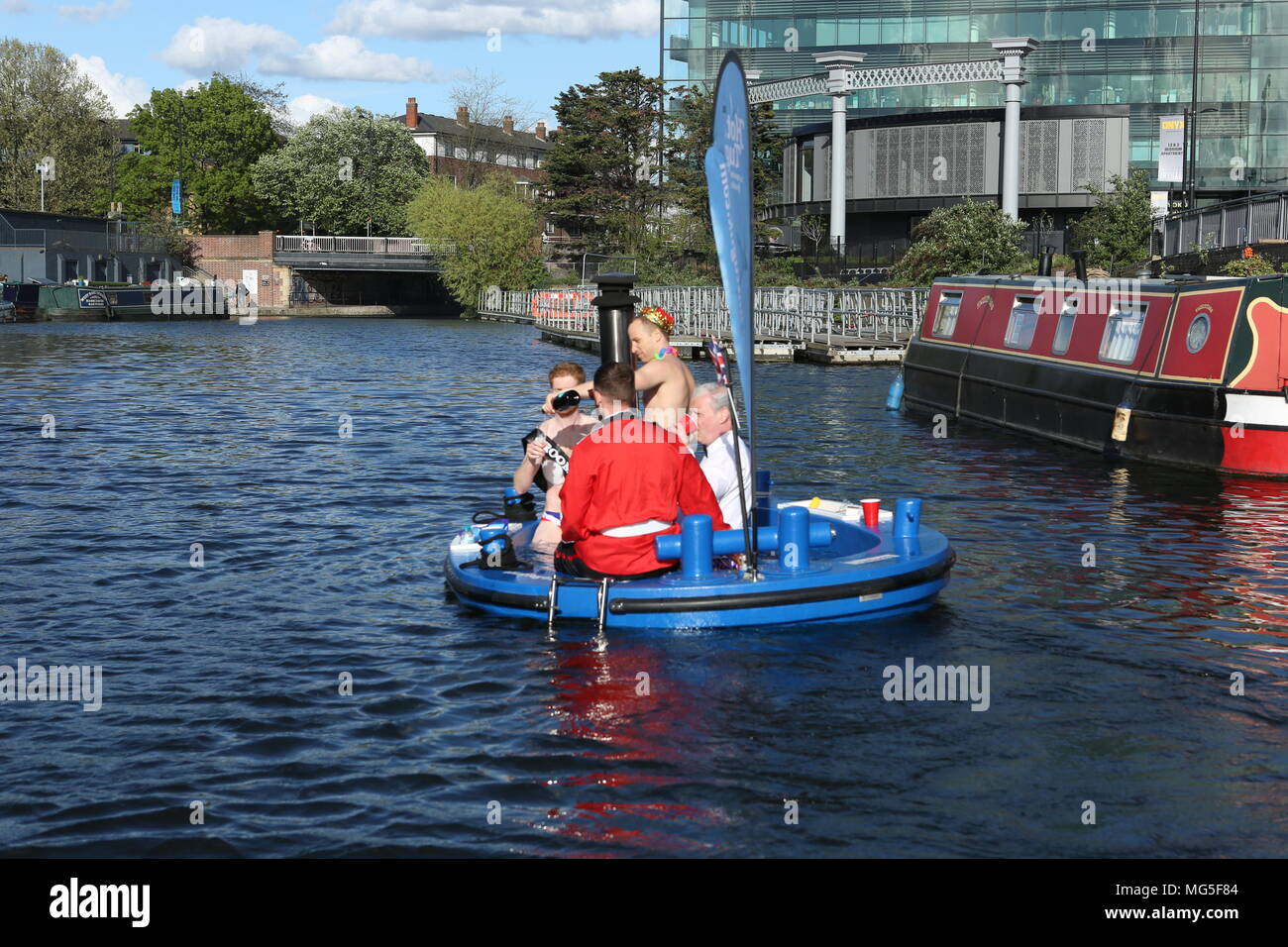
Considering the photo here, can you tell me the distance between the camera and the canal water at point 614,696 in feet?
24.0

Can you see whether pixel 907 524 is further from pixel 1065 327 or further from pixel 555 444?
pixel 1065 327

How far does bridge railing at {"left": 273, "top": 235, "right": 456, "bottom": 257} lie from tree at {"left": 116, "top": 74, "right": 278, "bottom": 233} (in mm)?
9096

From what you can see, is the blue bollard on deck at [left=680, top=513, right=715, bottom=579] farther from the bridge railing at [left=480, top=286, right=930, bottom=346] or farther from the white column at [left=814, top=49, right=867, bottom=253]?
the white column at [left=814, top=49, right=867, bottom=253]

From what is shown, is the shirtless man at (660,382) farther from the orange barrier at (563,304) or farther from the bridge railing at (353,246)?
the bridge railing at (353,246)

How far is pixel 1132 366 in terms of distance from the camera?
20.2 metres

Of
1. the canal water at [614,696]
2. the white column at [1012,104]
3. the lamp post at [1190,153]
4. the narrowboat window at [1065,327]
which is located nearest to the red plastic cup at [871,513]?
the canal water at [614,696]

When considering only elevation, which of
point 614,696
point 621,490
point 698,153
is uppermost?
point 698,153

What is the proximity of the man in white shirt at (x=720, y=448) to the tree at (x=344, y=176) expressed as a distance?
87825 mm

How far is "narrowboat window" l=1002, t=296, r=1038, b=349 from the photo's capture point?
23.9 meters

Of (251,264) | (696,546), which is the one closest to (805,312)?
(696,546)

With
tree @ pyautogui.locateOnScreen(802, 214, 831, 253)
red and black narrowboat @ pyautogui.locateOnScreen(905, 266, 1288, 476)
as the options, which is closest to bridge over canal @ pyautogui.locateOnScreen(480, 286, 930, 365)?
red and black narrowboat @ pyautogui.locateOnScreen(905, 266, 1288, 476)

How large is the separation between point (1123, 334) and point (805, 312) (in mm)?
24255
